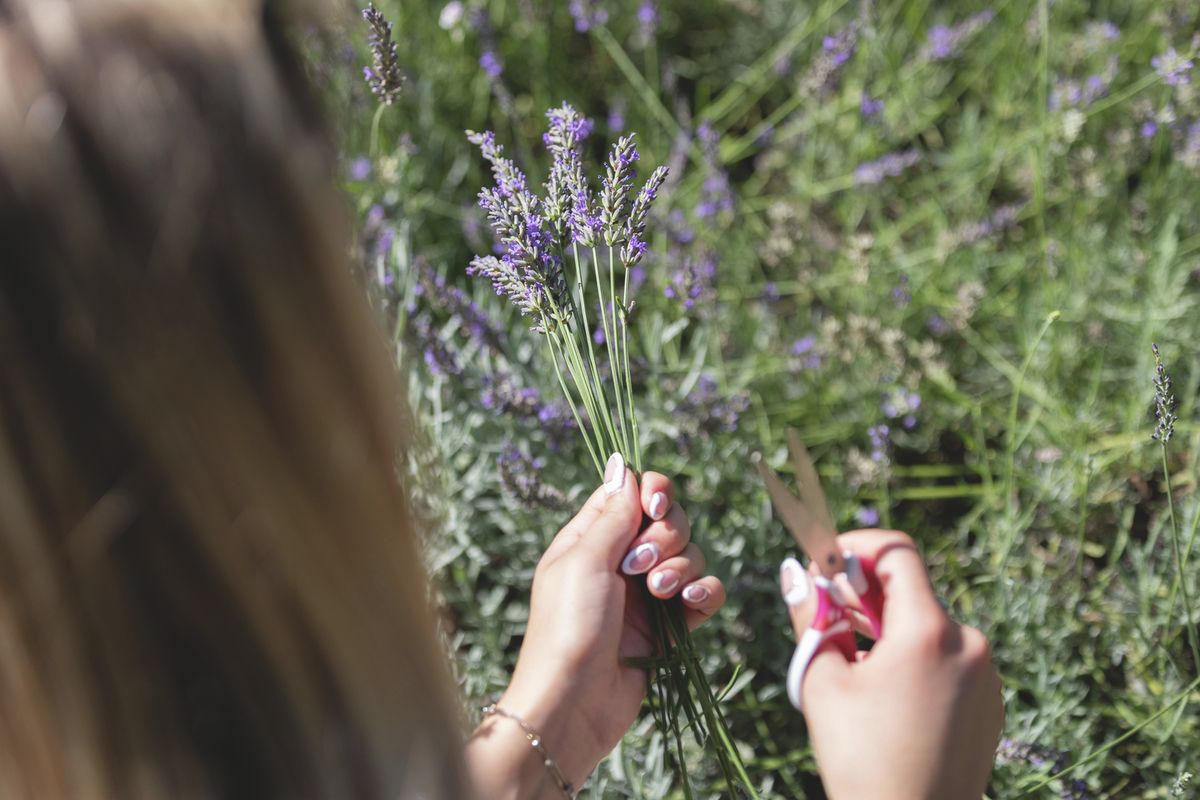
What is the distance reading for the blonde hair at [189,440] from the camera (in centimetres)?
80

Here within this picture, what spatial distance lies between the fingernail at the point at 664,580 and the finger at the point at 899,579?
0.72 ft

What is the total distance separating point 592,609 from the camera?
1.22 metres

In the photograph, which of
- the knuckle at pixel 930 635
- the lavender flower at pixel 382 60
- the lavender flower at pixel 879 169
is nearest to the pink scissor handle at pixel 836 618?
the knuckle at pixel 930 635

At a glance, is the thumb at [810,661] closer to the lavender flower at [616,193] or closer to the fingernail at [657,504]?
the fingernail at [657,504]

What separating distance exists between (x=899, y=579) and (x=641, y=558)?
30cm

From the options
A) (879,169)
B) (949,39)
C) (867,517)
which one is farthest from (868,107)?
(867,517)

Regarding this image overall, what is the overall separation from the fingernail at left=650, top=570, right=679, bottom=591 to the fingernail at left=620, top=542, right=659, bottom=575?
0.07ft

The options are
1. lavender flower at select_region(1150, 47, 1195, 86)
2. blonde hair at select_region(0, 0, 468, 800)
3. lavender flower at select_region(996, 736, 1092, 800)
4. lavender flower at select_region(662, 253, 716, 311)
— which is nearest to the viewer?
blonde hair at select_region(0, 0, 468, 800)

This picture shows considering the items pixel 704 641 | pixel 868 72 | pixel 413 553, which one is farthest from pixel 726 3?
pixel 413 553

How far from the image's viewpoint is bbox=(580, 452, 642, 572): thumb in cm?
123

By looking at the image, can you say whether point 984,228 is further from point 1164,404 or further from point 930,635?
point 930,635

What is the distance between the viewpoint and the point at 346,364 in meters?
0.94

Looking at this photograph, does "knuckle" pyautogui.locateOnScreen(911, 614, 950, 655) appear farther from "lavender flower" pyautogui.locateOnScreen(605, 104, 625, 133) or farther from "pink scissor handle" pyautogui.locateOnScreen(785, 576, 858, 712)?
"lavender flower" pyautogui.locateOnScreen(605, 104, 625, 133)

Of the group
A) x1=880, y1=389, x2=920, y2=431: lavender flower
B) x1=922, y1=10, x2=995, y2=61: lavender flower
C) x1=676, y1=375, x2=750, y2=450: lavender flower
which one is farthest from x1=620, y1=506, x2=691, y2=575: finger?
x1=922, y1=10, x2=995, y2=61: lavender flower
